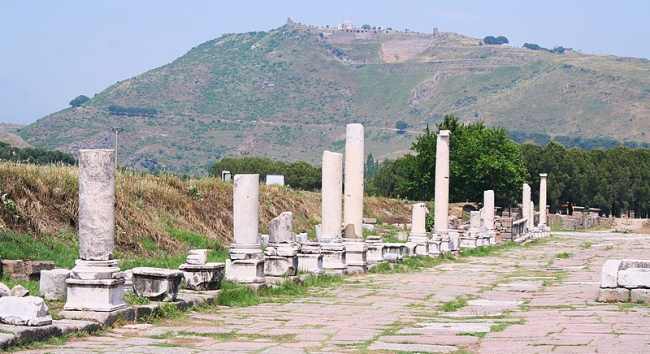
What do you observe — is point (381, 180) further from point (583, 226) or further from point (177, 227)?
point (177, 227)

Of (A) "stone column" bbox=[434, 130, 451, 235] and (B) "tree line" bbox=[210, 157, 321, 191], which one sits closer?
(A) "stone column" bbox=[434, 130, 451, 235]

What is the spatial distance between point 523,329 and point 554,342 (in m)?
1.30

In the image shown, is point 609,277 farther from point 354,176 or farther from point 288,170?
point 288,170

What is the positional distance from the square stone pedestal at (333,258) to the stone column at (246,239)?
390cm

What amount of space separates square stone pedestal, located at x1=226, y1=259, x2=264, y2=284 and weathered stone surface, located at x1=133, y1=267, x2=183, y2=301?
10.9 ft

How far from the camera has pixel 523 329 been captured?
41.7 ft

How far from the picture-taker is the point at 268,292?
17406 millimetres

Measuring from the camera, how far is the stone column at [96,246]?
41.0 feet

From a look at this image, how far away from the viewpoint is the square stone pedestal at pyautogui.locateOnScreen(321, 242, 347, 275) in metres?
22.1

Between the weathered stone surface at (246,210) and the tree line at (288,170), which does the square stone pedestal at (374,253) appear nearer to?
the weathered stone surface at (246,210)

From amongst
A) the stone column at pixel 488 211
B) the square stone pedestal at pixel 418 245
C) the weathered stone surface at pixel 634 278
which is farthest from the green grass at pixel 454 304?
the stone column at pixel 488 211

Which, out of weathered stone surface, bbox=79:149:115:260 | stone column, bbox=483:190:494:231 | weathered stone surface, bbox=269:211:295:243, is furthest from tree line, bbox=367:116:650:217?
weathered stone surface, bbox=79:149:115:260

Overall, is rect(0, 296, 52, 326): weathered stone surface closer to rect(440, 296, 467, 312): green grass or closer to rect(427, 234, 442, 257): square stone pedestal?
rect(440, 296, 467, 312): green grass

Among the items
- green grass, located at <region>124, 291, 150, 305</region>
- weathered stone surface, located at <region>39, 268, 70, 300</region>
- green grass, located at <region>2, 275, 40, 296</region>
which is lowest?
green grass, located at <region>2, 275, 40, 296</region>
